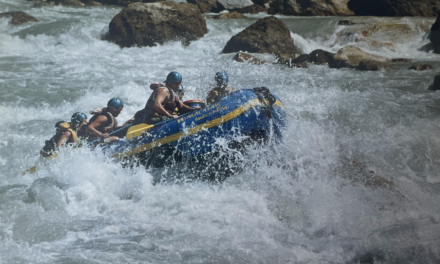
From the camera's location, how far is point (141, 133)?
468 cm

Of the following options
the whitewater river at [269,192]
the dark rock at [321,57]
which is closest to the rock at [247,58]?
the dark rock at [321,57]

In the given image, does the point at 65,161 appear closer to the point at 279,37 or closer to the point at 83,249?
the point at 83,249

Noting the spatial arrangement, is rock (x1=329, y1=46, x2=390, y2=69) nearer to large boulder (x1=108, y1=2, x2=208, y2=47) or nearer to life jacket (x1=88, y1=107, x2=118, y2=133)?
large boulder (x1=108, y1=2, x2=208, y2=47)

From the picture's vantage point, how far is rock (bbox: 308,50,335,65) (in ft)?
30.4

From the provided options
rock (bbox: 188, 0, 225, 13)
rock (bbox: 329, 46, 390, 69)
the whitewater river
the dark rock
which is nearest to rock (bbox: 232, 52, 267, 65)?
the dark rock

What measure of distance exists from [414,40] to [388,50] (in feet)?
2.97

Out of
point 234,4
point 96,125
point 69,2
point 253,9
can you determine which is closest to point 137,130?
point 96,125

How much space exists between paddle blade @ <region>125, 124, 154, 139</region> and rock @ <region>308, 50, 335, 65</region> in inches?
231

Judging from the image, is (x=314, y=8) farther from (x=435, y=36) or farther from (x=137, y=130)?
(x=137, y=130)

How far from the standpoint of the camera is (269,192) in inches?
169

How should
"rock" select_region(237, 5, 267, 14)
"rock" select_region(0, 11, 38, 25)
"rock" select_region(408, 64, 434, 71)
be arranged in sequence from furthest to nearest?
"rock" select_region(237, 5, 267, 14), "rock" select_region(0, 11, 38, 25), "rock" select_region(408, 64, 434, 71)

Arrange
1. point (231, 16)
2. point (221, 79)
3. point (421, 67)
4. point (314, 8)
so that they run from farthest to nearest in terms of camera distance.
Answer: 1. point (314, 8)
2. point (231, 16)
3. point (421, 67)
4. point (221, 79)

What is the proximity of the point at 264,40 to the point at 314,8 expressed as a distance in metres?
5.87

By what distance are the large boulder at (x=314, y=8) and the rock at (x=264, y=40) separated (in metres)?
4.85
